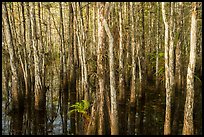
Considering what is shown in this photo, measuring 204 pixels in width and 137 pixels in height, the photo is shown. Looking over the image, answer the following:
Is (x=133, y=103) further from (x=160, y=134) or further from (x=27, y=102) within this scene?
(x=27, y=102)

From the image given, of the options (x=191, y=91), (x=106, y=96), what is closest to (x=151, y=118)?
(x=106, y=96)

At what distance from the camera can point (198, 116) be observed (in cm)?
972

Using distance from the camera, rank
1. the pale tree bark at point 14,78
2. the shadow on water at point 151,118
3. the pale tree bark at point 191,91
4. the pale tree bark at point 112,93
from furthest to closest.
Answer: the pale tree bark at point 14,78 < the shadow on water at point 151,118 < the pale tree bark at point 112,93 < the pale tree bark at point 191,91

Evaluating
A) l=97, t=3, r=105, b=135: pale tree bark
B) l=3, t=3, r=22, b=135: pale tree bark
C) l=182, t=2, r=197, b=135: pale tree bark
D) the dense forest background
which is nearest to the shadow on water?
the dense forest background

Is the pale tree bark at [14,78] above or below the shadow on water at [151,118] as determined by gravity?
above

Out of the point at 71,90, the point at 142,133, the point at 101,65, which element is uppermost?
the point at 101,65

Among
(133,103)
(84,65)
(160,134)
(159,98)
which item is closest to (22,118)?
(84,65)

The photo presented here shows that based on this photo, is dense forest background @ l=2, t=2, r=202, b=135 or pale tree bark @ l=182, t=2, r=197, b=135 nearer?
pale tree bark @ l=182, t=2, r=197, b=135

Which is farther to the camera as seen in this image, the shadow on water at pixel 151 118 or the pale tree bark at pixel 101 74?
the shadow on water at pixel 151 118

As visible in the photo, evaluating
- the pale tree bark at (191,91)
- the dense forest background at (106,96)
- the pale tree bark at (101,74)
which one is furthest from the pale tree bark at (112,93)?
the pale tree bark at (191,91)

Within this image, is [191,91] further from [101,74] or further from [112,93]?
[101,74]

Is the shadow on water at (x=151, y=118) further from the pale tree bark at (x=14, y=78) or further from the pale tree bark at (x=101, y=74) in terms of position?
the pale tree bark at (x=101, y=74)

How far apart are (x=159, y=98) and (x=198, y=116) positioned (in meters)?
2.76

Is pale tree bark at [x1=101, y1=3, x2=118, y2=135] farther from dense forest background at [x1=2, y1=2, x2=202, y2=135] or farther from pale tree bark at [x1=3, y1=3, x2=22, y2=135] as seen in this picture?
pale tree bark at [x1=3, y1=3, x2=22, y2=135]
